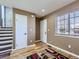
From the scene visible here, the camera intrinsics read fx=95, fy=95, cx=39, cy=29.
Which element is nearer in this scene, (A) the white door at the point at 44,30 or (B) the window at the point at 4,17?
(B) the window at the point at 4,17

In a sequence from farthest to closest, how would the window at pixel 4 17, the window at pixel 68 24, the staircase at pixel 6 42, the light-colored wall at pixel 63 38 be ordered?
the window at pixel 4 17 → the staircase at pixel 6 42 → the window at pixel 68 24 → the light-colored wall at pixel 63 38

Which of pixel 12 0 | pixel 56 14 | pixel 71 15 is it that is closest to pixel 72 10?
pixel 71 15

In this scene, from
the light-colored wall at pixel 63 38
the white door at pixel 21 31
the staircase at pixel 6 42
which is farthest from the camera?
the white door at pixel 21 31

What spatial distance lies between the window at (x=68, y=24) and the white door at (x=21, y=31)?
6.89 ft

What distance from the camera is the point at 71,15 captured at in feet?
15.8

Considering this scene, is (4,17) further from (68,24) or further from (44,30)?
(68,24)

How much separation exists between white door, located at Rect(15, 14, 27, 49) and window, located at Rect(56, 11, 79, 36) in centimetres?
210

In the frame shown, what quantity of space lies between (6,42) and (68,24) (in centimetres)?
334

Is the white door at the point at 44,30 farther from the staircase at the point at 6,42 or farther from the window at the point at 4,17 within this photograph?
the staircase at the point at 6,42

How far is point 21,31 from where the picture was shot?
18.7ft

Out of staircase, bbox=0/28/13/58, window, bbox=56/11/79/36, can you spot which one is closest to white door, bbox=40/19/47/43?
window, bbox=56/11/79/36

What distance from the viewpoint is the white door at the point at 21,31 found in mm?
5423

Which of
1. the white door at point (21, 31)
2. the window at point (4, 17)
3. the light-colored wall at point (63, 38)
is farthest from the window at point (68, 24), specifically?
the window at point (4, 17)

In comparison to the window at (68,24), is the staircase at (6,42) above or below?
below
